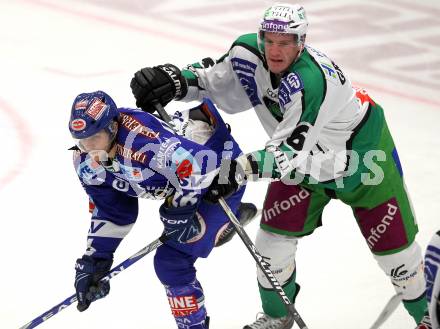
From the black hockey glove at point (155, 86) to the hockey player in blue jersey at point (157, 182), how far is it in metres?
0.13

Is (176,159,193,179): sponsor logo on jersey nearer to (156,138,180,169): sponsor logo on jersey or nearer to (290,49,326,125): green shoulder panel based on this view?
(156,138,180,169): sponsor logo on jersey

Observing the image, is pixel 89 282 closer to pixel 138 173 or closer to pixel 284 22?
pixel 138 173

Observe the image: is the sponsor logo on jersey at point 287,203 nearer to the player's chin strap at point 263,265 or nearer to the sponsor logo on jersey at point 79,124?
the player's chin strap at point 263,265

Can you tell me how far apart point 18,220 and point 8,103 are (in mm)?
1566

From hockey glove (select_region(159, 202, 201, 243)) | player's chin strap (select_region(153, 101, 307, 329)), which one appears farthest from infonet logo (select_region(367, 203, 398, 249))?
hockey glove (select_region(159, 202, 201, 243))

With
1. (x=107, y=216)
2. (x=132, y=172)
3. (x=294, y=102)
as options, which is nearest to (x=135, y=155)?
(x=132, y=172)

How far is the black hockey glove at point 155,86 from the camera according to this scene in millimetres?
4695

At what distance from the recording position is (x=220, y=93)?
496 cm

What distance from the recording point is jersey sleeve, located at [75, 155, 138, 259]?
175 inches

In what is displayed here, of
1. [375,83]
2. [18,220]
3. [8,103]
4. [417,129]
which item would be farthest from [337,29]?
[18,220]

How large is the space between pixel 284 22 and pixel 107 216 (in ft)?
3.87

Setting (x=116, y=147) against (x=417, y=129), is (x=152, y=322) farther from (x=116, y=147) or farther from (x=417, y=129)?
(x=417, y=129)

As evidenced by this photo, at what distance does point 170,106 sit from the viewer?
7270 mm

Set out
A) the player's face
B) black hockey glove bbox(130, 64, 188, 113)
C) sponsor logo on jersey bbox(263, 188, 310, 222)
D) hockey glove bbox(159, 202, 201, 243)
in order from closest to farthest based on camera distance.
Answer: hockey glove bbox(159, 202, 201, 243), the player's face, black hockey glove bbox(130, 64, 188, 113), sponsor logo on jersey bbox(263, 188, 310, 222)
